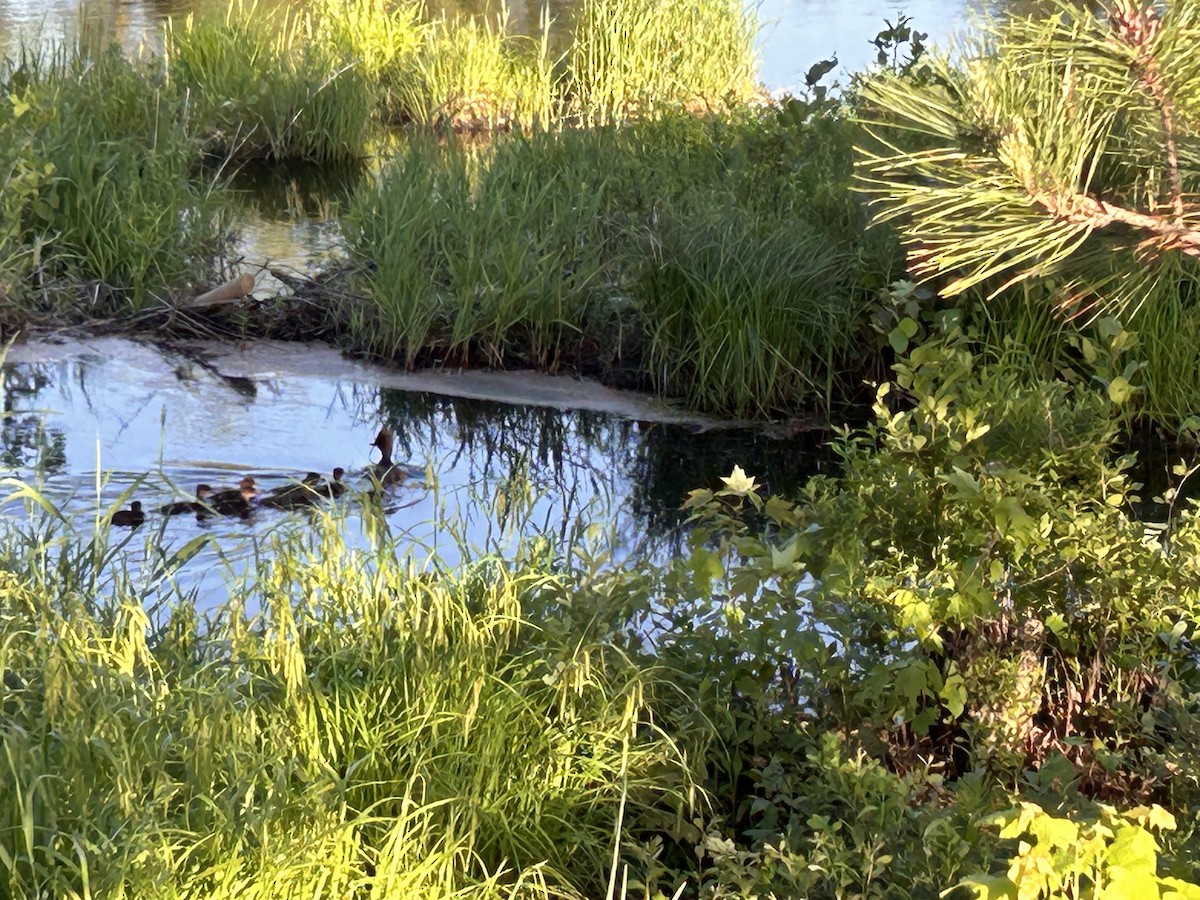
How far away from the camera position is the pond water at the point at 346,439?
→ 4137 millimetres

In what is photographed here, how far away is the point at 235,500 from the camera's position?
4.09m

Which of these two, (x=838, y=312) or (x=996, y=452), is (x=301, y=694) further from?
(x=838, y=312)

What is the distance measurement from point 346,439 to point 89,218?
1856 millimetres

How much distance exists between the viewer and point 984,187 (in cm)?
221

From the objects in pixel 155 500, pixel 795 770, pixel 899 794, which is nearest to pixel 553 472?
pixel 155 500

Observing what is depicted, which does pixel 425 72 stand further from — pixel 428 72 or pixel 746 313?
pixel 746 313

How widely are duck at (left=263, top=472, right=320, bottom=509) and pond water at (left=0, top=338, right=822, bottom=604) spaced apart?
48 mm

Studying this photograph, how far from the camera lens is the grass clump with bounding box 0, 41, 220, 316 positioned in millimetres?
5867

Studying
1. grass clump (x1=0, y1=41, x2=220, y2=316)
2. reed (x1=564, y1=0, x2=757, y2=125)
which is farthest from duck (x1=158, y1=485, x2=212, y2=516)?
reed (x1=564, y1=0, x2=757, y2=125)

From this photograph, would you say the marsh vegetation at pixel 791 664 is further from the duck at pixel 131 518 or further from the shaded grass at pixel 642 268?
the shaded grass at pixel 642 268

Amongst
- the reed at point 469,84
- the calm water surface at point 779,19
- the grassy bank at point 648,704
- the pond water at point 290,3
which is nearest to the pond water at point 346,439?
the grassy bank at point 648,704

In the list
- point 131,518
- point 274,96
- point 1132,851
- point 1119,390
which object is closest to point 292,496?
point 131,518

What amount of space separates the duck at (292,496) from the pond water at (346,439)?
0.16ft

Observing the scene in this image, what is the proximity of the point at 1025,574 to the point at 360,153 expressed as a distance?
7357 millimetres
